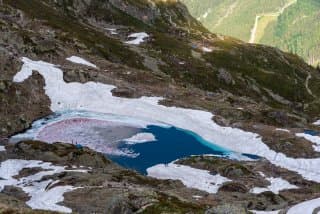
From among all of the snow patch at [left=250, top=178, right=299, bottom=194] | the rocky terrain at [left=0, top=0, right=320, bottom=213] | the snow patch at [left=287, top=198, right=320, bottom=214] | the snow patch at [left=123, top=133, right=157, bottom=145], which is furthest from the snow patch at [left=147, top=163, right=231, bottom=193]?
the snow patch at [left=287, top=198, right=320, bottom=214]

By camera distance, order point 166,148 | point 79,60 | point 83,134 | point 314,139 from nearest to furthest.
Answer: point 166,148, point 83,134, point 314,139, point 79,60

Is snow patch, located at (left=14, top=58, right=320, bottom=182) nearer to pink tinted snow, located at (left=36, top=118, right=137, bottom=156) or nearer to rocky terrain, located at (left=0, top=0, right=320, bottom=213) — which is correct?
rocky terrain, located at (left=0, top=0, right=320, bottom=213)

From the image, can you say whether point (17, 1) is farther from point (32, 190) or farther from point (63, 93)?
point (32, 190)

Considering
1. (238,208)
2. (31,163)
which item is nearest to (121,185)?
(31,163)

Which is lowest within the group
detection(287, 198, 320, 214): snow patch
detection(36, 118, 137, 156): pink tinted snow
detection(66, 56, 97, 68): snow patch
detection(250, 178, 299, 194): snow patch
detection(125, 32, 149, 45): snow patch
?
detection(287, 198, 320, 214): snow patch

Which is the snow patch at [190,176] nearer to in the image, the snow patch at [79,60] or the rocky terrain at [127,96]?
the rocky terrain at [127,96]

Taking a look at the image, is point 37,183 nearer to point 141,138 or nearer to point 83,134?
point 83,134

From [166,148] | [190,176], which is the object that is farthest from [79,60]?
[190,176]
